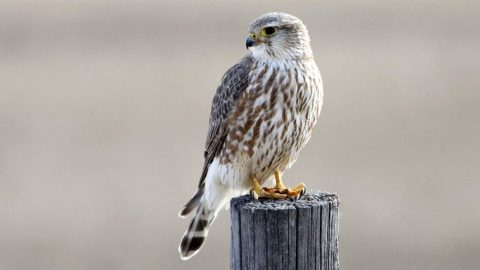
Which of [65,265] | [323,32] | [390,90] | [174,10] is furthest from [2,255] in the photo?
[174,10]

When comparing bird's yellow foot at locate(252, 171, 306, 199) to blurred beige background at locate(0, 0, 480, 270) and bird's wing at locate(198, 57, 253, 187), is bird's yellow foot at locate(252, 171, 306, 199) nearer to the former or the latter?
bird's wing at locate(198, 57, 253, 187)

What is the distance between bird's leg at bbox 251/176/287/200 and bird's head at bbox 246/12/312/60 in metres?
0.70

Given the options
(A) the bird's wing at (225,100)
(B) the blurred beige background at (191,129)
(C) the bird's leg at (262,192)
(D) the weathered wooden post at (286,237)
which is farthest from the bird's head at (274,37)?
(B) the blurred beige background at (191,129)

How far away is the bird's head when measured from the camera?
579cm

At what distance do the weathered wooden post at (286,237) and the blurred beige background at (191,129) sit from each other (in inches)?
200

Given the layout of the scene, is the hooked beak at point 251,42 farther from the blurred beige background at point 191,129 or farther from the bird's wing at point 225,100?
the blurred beige background at point 191,129

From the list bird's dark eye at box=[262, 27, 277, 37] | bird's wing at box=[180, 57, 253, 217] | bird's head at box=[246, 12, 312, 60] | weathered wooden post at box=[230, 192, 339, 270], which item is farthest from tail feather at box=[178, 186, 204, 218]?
weathered wooden post at box=[230, 192, 339, 270]

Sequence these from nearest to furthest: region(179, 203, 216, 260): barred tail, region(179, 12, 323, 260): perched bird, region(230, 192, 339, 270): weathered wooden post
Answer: region(230, 192, 339, 270): weathered wooden post < region(179, 12, 323, 260): perched bird < region(179, 203, 216, 260): barred tail

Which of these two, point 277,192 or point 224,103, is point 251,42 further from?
point 277,192

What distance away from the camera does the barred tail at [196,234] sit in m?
5.93

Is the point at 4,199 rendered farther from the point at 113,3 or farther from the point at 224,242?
the point at 113,3

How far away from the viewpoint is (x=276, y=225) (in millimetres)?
4121

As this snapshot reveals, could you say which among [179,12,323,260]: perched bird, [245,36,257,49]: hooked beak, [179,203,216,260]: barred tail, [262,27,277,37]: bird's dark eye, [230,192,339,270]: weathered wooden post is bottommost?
[179,203,216,260]: barred tail

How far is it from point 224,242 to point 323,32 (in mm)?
7142
